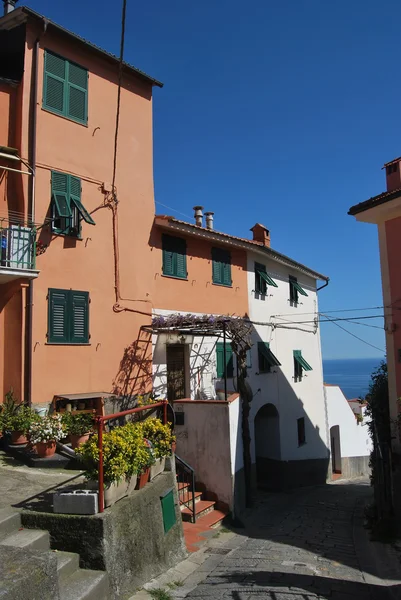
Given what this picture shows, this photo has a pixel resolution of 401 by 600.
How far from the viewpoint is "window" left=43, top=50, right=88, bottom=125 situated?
40.3 ft

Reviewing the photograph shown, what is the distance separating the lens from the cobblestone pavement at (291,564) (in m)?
7.32

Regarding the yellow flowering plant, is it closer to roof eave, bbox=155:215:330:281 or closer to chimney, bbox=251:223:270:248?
roof eave, bbox=155:215:330:281

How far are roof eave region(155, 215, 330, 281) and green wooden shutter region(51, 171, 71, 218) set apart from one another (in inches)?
128

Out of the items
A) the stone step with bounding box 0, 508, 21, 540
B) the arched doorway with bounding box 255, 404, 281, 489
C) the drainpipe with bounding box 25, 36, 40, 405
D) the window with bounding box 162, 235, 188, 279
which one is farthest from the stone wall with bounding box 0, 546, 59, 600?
the arched doorway with bounding box 255, 404, 281, 489

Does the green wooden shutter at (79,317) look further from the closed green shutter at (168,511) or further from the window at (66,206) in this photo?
the closed green shutter at (168,511)

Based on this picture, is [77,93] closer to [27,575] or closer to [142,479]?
[142,479]

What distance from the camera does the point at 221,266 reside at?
677 inches

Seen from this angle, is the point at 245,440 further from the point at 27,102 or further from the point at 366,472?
the point at 366,472

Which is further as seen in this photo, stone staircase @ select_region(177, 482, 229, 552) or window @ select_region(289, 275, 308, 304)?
window @ select_region(289, 275, 308, 304)

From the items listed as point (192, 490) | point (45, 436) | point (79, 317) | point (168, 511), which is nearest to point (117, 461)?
point (168, 511)

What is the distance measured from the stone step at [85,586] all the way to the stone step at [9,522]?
1072mm

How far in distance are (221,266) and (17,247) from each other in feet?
27.2

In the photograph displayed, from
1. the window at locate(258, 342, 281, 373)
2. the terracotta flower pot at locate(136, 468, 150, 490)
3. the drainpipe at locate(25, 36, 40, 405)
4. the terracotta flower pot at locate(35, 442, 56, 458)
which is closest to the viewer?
the terracotta flower pot at locate(136, 468, 150, 490)

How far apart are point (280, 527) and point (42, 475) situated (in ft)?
22.1
